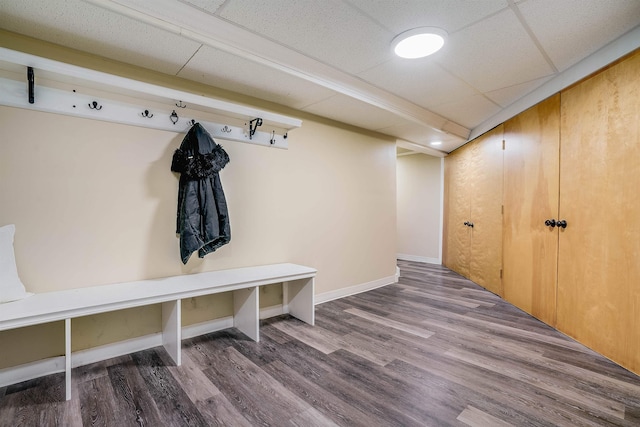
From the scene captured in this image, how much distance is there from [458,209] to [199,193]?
428 cm

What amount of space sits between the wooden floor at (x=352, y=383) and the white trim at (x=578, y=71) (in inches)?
82.4

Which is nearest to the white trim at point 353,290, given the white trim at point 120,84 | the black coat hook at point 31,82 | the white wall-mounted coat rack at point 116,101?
the white wall-mounted coat rack at point 116,101

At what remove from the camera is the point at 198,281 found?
2.28 m

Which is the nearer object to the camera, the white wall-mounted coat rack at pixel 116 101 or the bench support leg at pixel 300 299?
the white wall-mounted coat rack at pixel 116 101

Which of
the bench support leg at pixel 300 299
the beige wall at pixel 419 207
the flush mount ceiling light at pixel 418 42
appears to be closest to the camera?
the flush mount ceiling light at pixel 418 42

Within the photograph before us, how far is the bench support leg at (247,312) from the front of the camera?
8.07 ft

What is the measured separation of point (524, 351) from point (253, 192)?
2.56 meters

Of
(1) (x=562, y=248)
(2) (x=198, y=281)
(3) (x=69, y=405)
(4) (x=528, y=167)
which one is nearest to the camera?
(3) (x=69, y=405)

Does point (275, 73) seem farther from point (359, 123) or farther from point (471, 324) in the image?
point (471, 324)

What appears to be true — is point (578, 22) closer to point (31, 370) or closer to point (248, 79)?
point (248, 79)

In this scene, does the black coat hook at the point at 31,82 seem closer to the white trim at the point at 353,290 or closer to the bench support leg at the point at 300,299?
the bench support leg at the point at 300,299

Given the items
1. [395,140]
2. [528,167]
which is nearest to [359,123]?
[395,140]

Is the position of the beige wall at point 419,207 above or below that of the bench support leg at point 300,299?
above

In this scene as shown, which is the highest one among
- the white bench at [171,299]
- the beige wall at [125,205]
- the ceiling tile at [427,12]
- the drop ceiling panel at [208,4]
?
the drop ceiling panel at [208,4]
